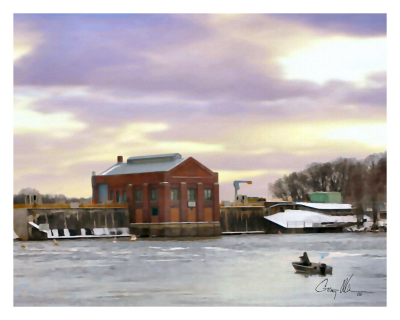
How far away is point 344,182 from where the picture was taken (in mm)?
140125

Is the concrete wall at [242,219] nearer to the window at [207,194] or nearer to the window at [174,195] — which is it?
the window at [207,194]

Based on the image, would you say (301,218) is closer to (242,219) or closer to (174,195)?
(242,219)

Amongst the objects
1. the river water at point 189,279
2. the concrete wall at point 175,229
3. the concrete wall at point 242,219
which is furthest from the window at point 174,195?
the river water at point 189,279

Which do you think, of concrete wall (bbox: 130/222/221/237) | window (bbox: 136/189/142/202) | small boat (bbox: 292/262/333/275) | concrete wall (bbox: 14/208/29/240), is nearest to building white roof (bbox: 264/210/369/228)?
concrete wall (bbox: 130/222/221/237)

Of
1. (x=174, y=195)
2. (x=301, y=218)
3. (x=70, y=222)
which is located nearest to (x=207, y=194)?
(x=174, y=195)

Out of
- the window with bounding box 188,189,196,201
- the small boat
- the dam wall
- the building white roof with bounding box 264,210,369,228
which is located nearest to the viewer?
the small boat

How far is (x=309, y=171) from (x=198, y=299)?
408ft

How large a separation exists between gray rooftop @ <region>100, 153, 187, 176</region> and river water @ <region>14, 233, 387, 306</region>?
39838 millimetres

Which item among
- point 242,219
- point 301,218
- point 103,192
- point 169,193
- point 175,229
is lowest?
point 175,229

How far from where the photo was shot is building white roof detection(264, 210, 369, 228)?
117 m

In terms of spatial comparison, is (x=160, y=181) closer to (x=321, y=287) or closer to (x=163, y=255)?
(x=163, y=255)

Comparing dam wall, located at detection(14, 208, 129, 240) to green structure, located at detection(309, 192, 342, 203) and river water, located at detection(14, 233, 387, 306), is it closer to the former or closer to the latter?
river water, located at detection(14, 233, 387, 306)

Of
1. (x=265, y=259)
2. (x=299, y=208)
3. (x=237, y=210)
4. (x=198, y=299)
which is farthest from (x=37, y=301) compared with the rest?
(x=299, y=208)

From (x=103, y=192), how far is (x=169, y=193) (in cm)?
1636
